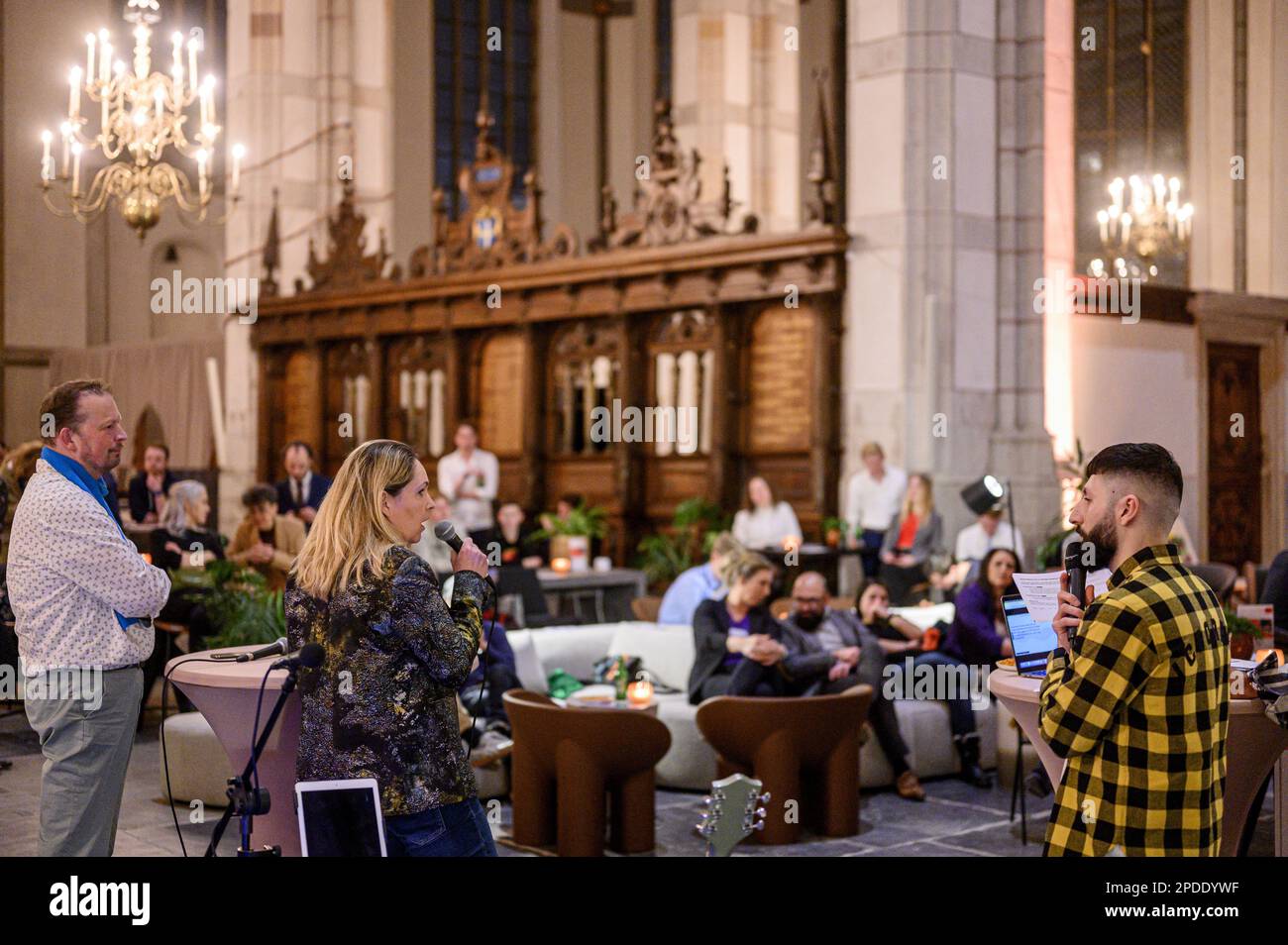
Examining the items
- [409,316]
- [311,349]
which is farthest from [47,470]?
[311,349]

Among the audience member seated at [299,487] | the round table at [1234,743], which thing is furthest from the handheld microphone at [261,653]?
the audience member seated at [299,487]

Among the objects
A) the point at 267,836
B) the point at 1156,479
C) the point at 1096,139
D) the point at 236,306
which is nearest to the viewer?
the point at 1156,479

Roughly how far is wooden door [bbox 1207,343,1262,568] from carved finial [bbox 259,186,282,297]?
413 inches

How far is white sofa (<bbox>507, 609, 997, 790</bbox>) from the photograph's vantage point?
7.62 meters

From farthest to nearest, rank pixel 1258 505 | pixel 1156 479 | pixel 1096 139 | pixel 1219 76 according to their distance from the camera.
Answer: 1. pixel 1096 139
2. pixel 1219 76
3. pixel 1258 505
4. pixel 1156 479

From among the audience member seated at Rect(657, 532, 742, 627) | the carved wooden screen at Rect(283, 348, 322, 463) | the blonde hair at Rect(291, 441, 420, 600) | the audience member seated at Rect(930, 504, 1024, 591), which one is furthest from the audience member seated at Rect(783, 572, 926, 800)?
the carved wooden screen at Rect(283, 348, 322, 463)

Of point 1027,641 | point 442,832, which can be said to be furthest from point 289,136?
point 442,832

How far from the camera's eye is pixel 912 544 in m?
11.2

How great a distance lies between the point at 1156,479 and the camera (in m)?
3.30

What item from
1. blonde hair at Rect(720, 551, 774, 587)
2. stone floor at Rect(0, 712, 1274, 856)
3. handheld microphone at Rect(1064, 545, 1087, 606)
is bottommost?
stone floor at Rect(0, 712, 1274, 856)

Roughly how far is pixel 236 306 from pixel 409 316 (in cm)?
343

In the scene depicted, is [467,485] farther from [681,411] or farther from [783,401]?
[783,401]

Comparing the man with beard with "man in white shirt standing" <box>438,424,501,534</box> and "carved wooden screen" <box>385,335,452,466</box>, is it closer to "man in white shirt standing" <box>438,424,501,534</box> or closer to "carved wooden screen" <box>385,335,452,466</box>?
"man in white shirt standing" <box>438,424,501,534</box>
